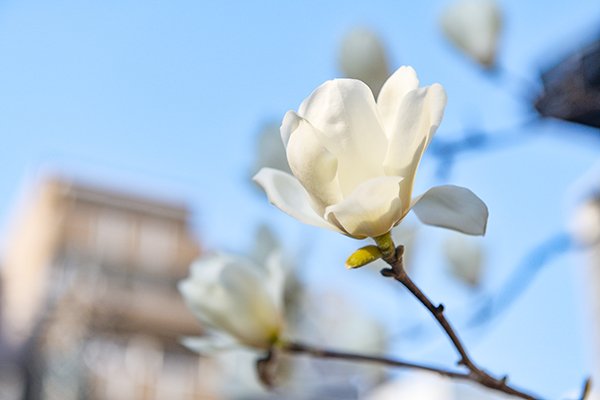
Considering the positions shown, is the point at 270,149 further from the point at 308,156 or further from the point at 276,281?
the point at 308,156

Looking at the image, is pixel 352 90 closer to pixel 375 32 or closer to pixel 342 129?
pixel 342 129

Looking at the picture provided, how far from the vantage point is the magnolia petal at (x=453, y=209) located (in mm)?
394

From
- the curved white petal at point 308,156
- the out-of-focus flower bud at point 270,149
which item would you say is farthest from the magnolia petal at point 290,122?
Answer: the out-of-focus flower bud at point 270,149

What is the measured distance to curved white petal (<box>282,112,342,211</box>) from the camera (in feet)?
1.26

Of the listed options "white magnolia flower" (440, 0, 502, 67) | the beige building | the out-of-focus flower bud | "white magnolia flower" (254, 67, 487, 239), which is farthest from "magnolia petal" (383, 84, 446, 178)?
the beige building

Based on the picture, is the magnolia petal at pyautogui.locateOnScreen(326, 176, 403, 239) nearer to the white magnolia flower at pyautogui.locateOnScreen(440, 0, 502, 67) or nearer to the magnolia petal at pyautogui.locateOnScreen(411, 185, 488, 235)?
the magnolia petal at pyautogui.locateOnScreen(411, 185, 488, 235)

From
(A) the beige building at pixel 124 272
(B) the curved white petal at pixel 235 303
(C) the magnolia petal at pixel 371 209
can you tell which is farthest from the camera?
(A) the beige building at pixel 124 272

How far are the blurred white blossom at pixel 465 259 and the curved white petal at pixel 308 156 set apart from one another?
26.3 inches

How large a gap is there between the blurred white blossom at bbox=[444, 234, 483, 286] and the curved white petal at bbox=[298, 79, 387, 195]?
0.66m

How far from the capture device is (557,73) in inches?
33.4

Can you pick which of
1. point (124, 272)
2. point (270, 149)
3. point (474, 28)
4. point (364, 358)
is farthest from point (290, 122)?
point (124, 272)

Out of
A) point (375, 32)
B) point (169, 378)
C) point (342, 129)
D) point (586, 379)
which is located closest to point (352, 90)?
point (342, 129)

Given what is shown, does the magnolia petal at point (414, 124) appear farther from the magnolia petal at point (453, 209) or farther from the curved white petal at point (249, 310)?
the curved white petal at point (249, 310)

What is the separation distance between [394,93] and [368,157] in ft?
0.11
